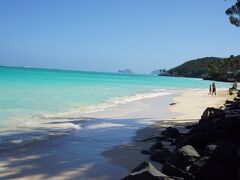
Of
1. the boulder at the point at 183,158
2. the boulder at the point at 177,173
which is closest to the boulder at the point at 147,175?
the boulder at the point at 177,173

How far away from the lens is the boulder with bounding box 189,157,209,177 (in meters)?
7.21

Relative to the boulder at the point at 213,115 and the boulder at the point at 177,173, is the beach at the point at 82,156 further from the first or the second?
the boulder at the point at 213,115

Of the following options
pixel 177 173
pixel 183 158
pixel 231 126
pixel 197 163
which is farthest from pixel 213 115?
pixel 177 173

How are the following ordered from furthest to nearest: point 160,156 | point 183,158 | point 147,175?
1. point 160,156
2. point 183,158
3. point 147,175

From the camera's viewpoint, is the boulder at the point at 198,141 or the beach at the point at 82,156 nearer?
the beach at the point at 82,156

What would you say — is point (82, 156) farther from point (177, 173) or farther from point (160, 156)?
point (177, 173)

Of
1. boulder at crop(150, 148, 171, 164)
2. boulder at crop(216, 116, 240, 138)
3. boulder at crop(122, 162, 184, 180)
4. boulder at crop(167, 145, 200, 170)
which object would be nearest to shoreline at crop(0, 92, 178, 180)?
boulder at crop(150, 148, 171, 164)

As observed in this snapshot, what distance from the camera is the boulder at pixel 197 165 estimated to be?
7.21 metres

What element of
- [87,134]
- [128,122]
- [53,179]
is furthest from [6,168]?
[128,122]

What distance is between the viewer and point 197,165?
730cm

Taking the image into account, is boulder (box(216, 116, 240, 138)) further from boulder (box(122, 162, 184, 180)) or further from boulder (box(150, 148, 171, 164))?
boulder (box(122, 162, 184, 180))

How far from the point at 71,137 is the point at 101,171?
4570 mm

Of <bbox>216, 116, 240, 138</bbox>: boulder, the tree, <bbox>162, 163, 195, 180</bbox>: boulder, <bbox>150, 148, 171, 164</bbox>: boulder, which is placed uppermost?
the tree

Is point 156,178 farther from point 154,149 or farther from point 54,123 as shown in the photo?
point 54,123
